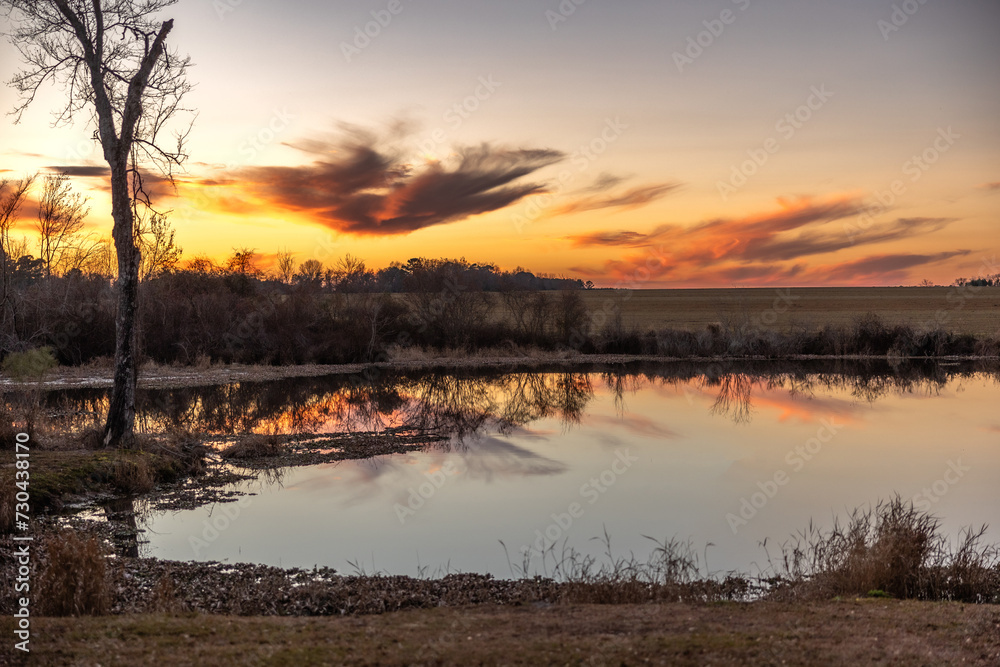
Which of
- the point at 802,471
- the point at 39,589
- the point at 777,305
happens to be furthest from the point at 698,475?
the point at 777,305

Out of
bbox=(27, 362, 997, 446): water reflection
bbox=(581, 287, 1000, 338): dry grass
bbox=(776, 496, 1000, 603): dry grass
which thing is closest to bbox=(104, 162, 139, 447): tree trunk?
bbox=(27, 362, 997, 446): water reflection

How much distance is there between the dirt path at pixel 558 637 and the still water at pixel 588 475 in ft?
9.15

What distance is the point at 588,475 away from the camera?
54.0 ft

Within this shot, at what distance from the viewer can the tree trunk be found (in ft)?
52.8

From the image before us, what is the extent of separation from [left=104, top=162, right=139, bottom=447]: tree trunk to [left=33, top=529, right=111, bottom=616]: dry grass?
30.1 ft

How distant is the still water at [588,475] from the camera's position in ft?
37.6

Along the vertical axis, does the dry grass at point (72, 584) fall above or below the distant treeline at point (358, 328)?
below

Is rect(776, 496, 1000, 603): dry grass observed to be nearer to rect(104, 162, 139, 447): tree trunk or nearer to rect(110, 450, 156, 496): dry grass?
rect(110, 450, 156, 496): dry grass

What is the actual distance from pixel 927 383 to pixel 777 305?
7395 centimetres

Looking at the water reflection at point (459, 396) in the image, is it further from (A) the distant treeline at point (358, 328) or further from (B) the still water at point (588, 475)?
(A) the distant treeline at point (358, 328)

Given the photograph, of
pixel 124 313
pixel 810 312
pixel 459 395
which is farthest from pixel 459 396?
pixel 810 312

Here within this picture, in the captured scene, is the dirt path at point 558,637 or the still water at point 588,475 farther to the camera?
the still water at point 588,475

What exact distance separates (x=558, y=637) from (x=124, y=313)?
1377cm

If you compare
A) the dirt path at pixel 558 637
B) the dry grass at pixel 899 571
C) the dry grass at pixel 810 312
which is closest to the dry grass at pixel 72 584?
the dirt path at pixel 558 637
